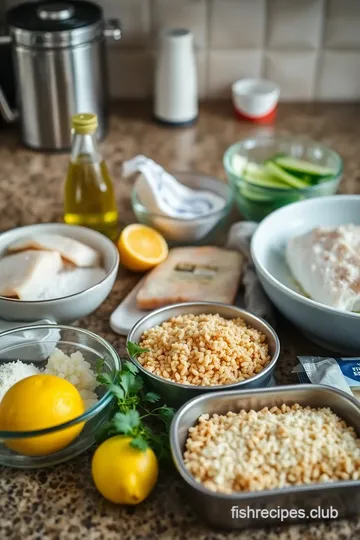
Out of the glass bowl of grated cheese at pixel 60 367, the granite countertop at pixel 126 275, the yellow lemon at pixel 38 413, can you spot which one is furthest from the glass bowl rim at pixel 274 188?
the yellow lemon at pixel 38 413

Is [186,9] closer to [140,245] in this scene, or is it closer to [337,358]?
[140,245]

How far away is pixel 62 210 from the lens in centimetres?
147

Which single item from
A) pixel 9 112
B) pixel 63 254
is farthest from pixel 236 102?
pixel 63 254

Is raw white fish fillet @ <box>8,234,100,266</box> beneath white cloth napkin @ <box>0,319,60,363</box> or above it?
above

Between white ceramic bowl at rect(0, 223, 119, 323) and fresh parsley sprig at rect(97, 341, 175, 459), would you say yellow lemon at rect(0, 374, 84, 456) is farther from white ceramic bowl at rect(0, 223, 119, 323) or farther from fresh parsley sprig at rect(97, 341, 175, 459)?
white ceramic bowl at rect(0, 223, 119, 323)

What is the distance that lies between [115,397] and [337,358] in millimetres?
340

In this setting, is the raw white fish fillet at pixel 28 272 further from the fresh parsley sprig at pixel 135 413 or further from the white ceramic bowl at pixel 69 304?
the fresh parsley sprig at pixel 135 413

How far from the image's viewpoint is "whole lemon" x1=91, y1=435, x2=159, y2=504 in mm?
819

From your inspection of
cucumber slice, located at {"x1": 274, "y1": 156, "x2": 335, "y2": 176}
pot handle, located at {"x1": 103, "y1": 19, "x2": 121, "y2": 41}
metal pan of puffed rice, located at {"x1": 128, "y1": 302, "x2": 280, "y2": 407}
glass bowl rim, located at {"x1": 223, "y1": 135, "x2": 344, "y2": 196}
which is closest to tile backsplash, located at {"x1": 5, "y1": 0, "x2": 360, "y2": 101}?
pot handle, located at {"x1": 103, "y1": 19, "x2": 121, "y2": 41}

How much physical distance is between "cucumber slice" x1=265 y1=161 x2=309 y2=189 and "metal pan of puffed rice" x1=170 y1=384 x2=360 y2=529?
59 cm

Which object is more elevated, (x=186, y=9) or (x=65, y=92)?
(x=186, y=9)

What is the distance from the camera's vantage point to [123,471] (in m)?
0.82

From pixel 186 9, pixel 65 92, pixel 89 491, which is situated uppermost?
pixel 186 9

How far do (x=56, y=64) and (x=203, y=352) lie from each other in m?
0.87
